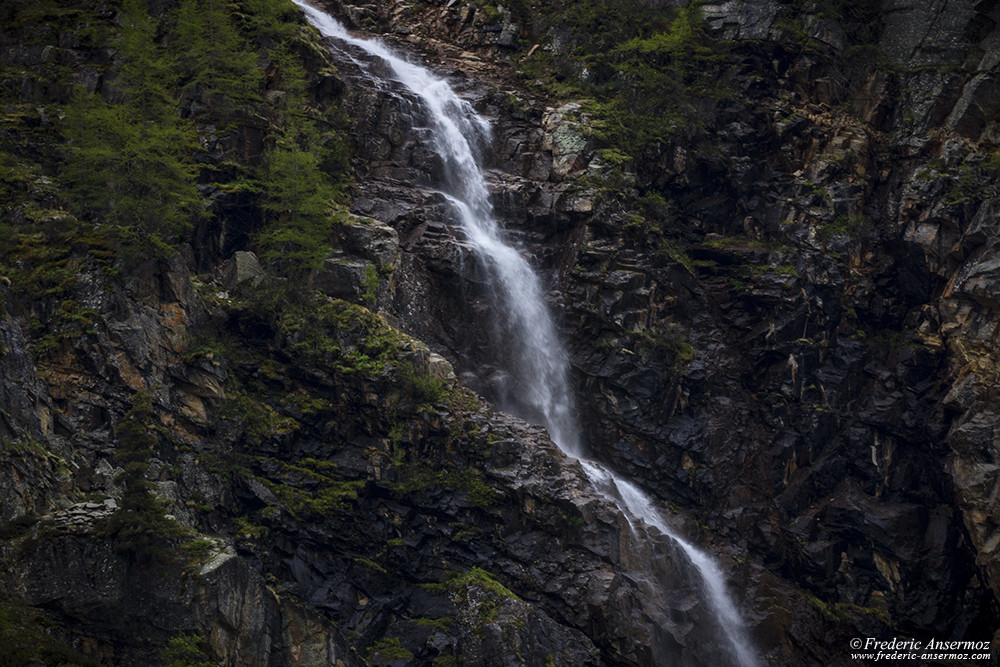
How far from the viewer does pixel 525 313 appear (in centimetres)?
2589

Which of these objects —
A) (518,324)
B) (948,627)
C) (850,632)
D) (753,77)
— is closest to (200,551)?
(518,324)

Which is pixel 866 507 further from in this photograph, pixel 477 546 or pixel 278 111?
pixel 278 111

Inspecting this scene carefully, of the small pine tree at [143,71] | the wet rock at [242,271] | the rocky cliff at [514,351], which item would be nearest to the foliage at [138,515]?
the rocky cliff at [514,351]

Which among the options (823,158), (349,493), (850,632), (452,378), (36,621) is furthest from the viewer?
(823,158)

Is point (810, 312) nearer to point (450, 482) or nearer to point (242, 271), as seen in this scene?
point (450, 482)

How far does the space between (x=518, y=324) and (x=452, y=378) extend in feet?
14.5

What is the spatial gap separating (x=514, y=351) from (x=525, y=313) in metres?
1.48

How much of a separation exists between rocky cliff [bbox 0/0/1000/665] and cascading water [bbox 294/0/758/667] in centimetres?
72

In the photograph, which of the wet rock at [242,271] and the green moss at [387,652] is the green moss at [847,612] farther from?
the wet rock at [242,271]

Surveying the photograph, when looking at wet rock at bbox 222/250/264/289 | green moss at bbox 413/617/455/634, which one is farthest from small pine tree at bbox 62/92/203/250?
green moss at bbox 413/617/455/634

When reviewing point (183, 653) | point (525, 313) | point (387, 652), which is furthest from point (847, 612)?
point (183, 653)

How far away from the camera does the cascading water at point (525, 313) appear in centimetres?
2298

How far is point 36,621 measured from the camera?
1354cm

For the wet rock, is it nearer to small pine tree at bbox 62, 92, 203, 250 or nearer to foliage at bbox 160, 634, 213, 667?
small pine tree at bbox 62, 92, 203, 250
